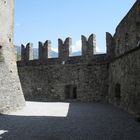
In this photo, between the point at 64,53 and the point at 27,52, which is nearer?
the point at 64,53

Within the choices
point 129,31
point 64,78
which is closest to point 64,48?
point 64,78

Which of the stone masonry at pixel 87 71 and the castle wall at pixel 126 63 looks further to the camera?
the stone masonry at pixel 87 71

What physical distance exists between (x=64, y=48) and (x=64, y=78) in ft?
7.01

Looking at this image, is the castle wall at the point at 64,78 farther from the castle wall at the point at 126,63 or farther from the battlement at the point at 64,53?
the castle wall at the point at 126,63

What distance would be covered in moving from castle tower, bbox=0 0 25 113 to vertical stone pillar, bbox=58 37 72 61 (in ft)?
15.6

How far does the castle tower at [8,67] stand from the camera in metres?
13.6

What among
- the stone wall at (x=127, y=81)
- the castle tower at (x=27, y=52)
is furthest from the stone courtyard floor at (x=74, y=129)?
the castle tower at (x=27, y=52)

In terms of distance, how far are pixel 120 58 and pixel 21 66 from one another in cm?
971

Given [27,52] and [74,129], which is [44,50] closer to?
[27,52]

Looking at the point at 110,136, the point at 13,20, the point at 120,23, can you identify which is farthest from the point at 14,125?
the point at 120,23

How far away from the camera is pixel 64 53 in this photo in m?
20.3

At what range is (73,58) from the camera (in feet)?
65.9

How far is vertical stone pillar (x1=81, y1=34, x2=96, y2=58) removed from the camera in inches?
759

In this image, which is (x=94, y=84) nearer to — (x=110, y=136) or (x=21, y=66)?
(x=21, y=66)
